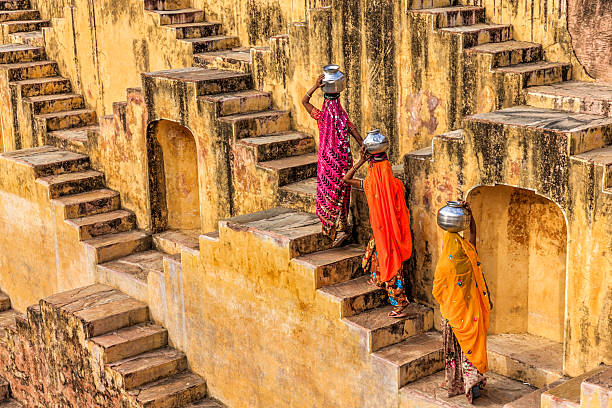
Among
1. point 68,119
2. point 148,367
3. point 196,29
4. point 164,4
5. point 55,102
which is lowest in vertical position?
point 148,367

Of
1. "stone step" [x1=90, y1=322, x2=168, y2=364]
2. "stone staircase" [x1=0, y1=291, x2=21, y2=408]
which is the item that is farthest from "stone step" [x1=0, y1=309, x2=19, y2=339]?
"stone step" [x1=90, y1=322, x2=168, y2=364]

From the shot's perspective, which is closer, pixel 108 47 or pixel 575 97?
pixel 575 97

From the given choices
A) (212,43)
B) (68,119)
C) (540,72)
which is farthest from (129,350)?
(540,72)

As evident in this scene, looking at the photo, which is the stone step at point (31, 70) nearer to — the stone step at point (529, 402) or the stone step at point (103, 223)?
the stone step at point (103, 223)

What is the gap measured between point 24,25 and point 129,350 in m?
7.37

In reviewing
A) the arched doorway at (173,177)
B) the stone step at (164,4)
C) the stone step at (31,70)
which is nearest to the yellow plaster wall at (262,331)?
the arched doorway at (173,177)

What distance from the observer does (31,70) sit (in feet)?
46.2

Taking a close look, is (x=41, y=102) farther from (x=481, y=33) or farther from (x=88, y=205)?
(x=481, y=33)

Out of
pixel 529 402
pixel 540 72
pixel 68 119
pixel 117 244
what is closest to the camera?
pixel 529 402

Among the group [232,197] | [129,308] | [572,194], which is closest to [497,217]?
[572,194]

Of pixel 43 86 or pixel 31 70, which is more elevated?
pixel 31 70

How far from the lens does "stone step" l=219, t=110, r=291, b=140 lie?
33.5 ft

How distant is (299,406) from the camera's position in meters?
8.89

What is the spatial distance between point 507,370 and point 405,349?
854 millimetres
